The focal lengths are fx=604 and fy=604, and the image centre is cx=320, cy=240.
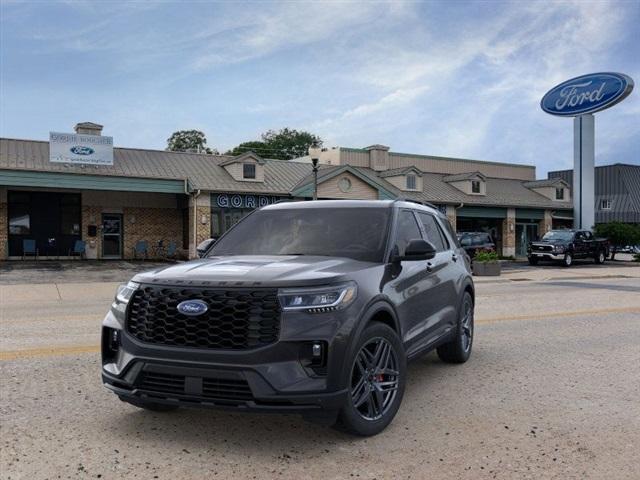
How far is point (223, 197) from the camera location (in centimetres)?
3017

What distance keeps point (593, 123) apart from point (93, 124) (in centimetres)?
2918

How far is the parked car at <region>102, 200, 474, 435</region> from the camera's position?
3.75 m

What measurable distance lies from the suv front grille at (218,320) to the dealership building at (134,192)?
Answer: 24.8m

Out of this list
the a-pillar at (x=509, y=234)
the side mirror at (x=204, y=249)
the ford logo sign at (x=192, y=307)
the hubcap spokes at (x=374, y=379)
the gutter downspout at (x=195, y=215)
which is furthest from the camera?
the a-pillar at (x=509, y=234)

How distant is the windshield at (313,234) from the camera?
4.98 m

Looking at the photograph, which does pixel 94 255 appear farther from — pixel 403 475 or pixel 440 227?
pixel 403 475

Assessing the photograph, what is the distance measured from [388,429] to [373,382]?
0.45m

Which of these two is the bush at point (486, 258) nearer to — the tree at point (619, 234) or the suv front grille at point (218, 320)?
the tree at point (619, 234)

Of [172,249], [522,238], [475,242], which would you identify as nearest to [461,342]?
[475,242]

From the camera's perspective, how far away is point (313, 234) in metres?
5.24

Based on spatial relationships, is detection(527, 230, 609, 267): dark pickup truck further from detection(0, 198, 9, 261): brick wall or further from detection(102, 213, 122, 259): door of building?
detection(0, 198, 9, 261): brick wall

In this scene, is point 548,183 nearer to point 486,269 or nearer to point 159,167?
point 486,269

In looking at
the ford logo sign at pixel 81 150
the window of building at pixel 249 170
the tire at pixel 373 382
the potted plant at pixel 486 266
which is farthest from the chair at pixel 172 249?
the tire at pixel 373 382

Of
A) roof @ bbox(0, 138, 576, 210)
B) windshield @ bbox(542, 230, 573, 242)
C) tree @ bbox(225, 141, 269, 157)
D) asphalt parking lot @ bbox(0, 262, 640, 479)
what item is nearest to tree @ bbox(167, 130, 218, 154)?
tree @ bbox(225, 141, 269, 157)
